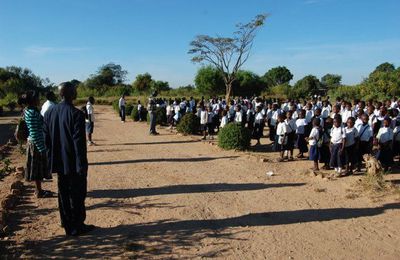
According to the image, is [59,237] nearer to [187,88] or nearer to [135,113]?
[135,113]

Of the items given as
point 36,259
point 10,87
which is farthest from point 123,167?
point 10,87

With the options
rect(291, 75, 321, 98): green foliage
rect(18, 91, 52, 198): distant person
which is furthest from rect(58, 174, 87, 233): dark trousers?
rect(291, 75, 321, 98): green foliage

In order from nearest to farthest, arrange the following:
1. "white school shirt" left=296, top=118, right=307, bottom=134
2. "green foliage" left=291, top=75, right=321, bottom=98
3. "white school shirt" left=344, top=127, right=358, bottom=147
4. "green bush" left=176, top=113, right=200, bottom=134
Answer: "white school shirt" left=344, top=127, right=358, bottom=147 → "white school shirt" left=296, top=118, right=307, bottom=134 → "green bush" left=176, top=113, right=200, bottom=134 → "green foliage" left=291, top=75, right=321, bottom=98

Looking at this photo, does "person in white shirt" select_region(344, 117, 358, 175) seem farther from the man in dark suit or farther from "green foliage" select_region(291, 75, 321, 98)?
"green foliage" select_region(291, 75, 321, 98)

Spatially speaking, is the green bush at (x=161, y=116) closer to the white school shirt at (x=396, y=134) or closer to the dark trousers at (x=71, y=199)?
the white school shirt at (x=396, y=134)

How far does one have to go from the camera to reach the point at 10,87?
4903cm

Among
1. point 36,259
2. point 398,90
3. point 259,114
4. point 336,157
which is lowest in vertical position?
point 36,259

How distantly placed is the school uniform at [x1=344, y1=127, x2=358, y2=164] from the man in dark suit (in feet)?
19.9

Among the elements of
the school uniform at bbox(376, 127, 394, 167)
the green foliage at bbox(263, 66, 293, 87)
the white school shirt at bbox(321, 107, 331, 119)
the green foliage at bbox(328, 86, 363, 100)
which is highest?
the green foliage at bbox(263, 66, 293, 87)

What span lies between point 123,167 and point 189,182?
7.73 feet

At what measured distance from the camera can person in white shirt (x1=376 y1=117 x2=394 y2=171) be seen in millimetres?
9070

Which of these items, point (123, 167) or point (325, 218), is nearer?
point (325, 218)

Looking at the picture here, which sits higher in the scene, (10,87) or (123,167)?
(10,87)

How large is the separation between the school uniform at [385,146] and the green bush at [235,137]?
161 inches
